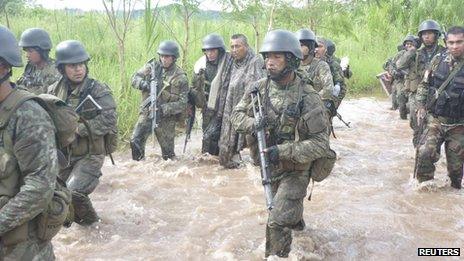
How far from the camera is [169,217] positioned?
5.35 metres

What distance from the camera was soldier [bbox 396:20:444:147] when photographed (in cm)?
794

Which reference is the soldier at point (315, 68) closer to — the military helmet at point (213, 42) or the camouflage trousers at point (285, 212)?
the military helmet at point (213, 42)

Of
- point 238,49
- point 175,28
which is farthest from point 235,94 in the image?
point 175,28

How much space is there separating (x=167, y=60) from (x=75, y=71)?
2712 mm

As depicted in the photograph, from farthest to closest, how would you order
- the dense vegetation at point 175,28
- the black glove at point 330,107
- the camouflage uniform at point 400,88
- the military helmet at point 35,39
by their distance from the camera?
the camouflage uniform at point 400,88 < the dense vegetation at point 175,28 < the black glove at point 330,107 < the military helmet at point 35,39

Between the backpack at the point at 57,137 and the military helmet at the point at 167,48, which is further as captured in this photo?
the military helmet at the point at 167,48

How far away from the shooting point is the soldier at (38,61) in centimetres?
540

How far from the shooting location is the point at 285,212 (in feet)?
12.5

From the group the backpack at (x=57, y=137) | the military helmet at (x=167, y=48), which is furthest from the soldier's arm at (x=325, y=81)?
the backpack at (x=57, y=137)

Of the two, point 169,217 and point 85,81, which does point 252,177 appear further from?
point 85,81

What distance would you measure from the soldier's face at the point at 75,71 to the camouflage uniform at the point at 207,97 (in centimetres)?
293

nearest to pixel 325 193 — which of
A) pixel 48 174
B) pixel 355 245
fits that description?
pixel 355 245

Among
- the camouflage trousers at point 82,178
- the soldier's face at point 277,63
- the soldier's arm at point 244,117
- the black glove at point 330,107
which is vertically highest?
the soldier's face at point 277,63

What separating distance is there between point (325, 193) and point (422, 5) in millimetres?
15875
